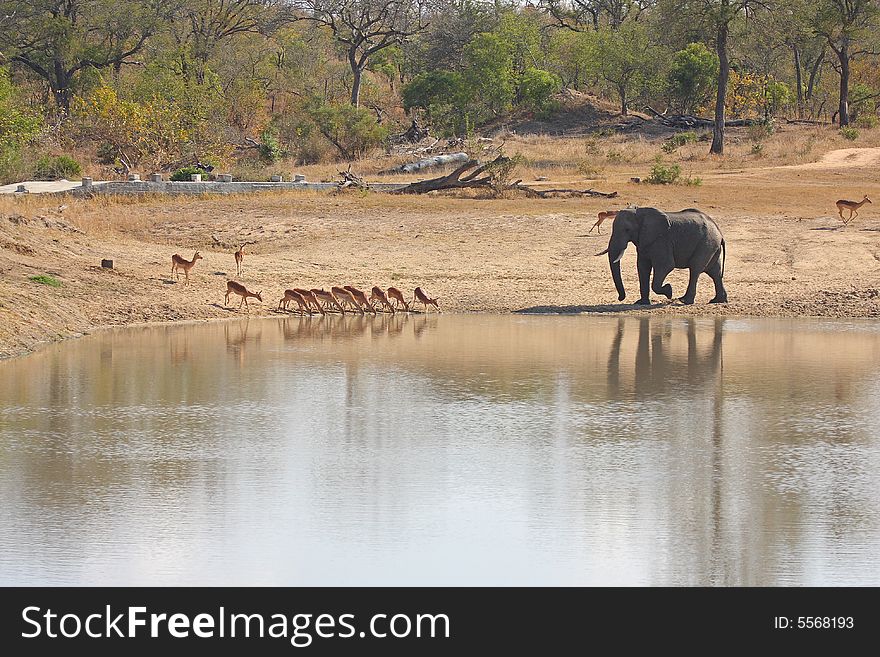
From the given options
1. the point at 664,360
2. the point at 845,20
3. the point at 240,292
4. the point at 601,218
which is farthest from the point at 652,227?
the point at 845,20

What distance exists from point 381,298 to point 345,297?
60cm

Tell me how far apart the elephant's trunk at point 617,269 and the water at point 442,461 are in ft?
9.16

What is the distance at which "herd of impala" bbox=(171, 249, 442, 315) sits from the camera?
21.7 m

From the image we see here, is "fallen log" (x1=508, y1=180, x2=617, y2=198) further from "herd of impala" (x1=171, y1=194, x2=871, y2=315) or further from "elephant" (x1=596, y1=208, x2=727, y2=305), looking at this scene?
"herd of impala" (x1=171, y1=194, x2=871, y2=315)

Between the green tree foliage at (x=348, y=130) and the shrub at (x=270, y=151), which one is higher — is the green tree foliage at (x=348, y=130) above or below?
above

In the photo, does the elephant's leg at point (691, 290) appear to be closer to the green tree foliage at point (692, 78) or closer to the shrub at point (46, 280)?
the shrub at point (46, 280)

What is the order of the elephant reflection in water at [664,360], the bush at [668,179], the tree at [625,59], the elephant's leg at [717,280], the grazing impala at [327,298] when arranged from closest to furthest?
the elephant reflection in water at [664,360] < the grazing impala at [327,298] < the elephant's leg at [717,280] < the bush at [668,179] < the tree at [625,59]

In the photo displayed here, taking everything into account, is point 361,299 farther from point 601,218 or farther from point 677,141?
point 677,141

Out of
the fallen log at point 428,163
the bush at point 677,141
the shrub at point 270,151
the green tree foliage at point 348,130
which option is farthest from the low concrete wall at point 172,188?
the bush at point 677,141

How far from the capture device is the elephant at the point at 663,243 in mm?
22016

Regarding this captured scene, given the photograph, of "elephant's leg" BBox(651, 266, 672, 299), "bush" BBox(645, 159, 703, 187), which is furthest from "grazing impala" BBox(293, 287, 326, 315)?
"bush" BBox(645, 159, 703, 187)

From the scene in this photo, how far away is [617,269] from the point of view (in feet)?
73.5

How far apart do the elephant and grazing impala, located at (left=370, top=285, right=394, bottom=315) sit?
3.65 metres
